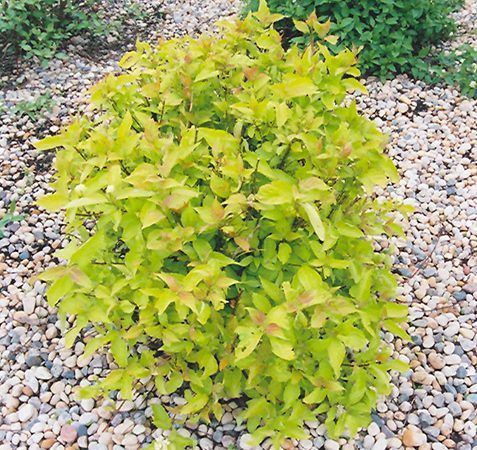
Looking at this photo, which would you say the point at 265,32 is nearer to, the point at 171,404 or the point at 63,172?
the point at 63,172

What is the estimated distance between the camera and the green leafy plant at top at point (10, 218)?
9.61 ft

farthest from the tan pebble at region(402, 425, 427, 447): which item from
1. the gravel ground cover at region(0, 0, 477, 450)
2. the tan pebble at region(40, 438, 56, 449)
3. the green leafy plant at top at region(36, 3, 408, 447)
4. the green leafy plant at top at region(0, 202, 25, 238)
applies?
the green leafy plant at top at region(0, 202, 25, 238)

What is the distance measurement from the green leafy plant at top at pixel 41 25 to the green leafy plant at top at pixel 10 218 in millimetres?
1319

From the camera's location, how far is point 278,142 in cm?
203

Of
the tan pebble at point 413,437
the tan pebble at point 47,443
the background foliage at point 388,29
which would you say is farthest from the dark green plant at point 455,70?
the tan pebble at point 47,443

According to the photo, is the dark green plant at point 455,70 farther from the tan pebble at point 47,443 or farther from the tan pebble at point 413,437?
the tan pebble at point 47,443

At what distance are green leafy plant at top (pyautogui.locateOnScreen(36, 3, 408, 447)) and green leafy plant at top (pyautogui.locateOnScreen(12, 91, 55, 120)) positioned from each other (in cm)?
149

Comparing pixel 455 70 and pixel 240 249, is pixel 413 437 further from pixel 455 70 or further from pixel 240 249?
pixel 455 70

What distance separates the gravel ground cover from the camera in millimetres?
2213

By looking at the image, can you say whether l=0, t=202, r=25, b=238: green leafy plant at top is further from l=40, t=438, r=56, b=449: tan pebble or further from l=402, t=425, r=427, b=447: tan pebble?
l=402, t=425, r=427, b=447: tan pebble

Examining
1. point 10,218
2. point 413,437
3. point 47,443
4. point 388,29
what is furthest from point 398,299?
point 388,29

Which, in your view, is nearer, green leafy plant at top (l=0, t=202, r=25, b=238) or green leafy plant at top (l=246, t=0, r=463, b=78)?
green leafy plant at top (l=0, t=202, r=25, b=238)

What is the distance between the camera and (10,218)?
2.95 meters

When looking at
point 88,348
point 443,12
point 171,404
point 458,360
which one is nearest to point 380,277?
point 458,360
